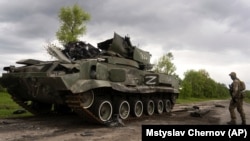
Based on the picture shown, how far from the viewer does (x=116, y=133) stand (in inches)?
408

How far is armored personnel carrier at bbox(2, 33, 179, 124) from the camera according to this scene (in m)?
11.3

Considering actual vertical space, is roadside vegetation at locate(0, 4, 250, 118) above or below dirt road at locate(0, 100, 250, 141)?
above

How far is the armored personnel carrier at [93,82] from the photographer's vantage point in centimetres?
1134

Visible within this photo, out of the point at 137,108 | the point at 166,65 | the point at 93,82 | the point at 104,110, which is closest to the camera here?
the point at 93,82

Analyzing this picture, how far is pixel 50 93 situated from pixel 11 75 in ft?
6.38

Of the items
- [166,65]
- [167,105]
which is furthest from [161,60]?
[167,105]

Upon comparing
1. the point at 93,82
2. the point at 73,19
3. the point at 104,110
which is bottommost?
the point at 104,110

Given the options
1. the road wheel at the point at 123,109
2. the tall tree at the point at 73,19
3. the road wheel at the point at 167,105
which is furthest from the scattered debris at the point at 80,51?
the tall tree at the point at 73,19

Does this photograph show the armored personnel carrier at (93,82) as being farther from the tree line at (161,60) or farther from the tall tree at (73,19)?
the tall tree at (73,19)

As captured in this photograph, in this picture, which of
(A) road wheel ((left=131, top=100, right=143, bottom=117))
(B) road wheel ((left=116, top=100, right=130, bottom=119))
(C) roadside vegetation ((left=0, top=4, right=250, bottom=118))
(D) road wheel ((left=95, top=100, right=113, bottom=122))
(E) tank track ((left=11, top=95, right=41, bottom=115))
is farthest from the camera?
(C) roadside vegetation ((left=0, top=4, right=250, bottom=118))

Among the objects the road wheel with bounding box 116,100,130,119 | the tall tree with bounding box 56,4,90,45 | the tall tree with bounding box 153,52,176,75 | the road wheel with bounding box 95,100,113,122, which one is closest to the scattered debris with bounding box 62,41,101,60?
the road wheel with bounding box 116,100,130,119

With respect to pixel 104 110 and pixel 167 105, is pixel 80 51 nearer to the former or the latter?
pixel 104 110

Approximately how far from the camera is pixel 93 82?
37.8 ft

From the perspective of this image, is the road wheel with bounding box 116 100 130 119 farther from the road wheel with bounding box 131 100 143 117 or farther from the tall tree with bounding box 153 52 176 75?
the tall tree with bounding box 153 52 176 75
